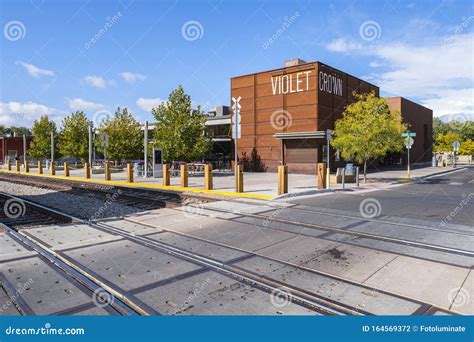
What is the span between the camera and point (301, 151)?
31.0 meters

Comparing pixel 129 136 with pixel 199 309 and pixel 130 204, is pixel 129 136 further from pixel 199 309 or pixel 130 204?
pixel 199 309

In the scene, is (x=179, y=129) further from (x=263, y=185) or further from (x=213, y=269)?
(x=213, y=269)

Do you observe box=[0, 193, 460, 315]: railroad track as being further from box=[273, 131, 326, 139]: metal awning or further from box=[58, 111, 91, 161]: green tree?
box=[58, 111, 91, 161]: green tree

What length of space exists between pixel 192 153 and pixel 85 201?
1498 cm

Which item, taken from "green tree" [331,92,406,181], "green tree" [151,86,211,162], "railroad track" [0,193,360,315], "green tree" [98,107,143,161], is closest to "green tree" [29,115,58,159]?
"green tree" [98,107,143,161]

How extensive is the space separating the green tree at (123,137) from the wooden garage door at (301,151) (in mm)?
16634

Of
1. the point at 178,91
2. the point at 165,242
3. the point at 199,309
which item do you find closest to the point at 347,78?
the point at 178,91

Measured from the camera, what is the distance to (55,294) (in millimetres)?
4465

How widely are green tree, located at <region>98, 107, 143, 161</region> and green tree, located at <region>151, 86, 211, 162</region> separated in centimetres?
767

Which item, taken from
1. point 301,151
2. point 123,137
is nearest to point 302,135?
point 301,151

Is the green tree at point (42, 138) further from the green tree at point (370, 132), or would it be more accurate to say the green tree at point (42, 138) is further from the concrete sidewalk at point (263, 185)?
the green tree at point (370, 132)

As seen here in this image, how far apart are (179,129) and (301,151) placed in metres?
11.4

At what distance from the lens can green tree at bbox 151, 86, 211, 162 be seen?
28.5m

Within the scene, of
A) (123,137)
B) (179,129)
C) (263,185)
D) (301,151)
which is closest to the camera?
(263,185)
